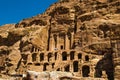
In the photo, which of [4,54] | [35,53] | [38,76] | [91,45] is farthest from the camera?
[4,54]

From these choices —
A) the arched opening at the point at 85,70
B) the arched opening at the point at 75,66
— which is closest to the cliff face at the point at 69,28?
the arched opening at the point at 75,66

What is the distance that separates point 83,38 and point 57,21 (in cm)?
1172

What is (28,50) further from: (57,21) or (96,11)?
(96,11)

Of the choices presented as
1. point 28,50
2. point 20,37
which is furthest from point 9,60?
point 20,37

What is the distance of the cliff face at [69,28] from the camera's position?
59.8m

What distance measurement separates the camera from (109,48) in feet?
182

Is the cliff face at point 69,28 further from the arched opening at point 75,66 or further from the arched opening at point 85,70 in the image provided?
the arched opening at point 85,70

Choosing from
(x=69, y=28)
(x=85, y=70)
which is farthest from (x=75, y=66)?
(x=69, y=28)

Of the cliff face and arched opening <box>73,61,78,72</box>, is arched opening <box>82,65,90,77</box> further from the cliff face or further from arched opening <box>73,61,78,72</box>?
the cliff face

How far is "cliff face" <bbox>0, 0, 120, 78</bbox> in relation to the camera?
59812 mm

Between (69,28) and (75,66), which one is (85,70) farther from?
(69,28)

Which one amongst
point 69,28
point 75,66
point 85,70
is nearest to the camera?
point 85,70

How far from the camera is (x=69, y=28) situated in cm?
6875

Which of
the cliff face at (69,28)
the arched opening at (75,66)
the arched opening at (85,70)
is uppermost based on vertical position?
the cliff face at (69,28)
